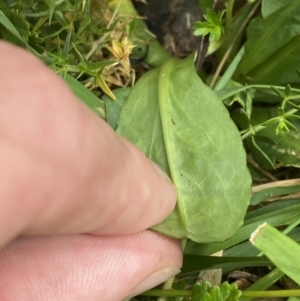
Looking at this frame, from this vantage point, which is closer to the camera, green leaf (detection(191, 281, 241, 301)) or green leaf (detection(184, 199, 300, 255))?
green leaf (detection(191, 281, 241, 301))

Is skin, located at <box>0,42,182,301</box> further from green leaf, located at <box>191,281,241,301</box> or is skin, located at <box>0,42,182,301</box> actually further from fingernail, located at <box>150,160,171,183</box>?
green leaf, located at <box>191,281,241,301</box>

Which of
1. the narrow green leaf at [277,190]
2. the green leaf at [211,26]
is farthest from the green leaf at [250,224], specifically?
the green leaf at [211,26]

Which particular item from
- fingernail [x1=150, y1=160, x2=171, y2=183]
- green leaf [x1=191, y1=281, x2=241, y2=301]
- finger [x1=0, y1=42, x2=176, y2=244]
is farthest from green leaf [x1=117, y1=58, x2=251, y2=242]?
finger [x1=0, y1=42, x2=176, y2=244]

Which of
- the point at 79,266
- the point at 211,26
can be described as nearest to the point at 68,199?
the point at 79,266

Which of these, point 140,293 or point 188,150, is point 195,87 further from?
point 140,293

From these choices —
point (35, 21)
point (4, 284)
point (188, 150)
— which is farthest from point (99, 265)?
point (35, 21)

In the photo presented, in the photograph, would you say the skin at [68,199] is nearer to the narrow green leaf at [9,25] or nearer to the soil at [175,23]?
the narrow green leaf at [9,25]
